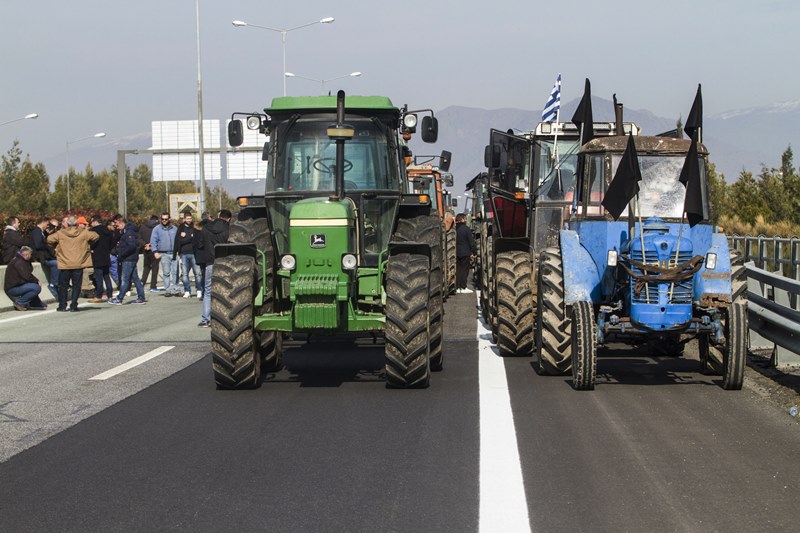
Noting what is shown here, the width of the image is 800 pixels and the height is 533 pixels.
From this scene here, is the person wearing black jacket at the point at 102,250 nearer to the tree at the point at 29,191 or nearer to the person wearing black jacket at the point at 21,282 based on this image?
the person wearing black jacket at the point at 21,282

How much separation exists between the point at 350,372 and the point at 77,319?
404 inches

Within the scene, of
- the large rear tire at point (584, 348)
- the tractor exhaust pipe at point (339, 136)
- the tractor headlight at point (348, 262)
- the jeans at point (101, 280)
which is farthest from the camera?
the jeans at point (101, 280)

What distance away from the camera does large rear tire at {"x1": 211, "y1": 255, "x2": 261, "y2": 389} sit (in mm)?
11570

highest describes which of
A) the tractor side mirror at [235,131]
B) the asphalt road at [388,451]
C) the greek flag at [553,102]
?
the greek flag at [553,102]

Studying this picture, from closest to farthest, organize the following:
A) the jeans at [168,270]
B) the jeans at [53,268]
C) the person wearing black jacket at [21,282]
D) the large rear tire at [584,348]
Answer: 1. the large rear tire at [584,348]
2. the person wearing black jacket at [21,282]
3. the jeans at [53,268]
4. the jeans at [168,270]

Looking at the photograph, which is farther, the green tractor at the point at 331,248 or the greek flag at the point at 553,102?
the greek flag at the point at 553,102

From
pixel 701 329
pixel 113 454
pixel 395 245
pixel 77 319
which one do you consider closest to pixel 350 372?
pixel 395 245

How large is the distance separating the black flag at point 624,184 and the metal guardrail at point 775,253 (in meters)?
7.56

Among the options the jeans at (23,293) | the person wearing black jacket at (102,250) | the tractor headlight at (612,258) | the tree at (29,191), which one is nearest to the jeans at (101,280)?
the person wearing black jacket at (102,250)

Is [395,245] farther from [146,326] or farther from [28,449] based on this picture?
[146,326]

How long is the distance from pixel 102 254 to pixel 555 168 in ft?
41.5

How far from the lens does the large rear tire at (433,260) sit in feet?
41.1

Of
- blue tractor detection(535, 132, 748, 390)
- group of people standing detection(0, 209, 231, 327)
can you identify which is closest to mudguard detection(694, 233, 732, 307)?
blue tractor detection(535, 132, 748, 390)

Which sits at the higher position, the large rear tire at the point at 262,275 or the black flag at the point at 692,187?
the black flag at the point at 692,187
